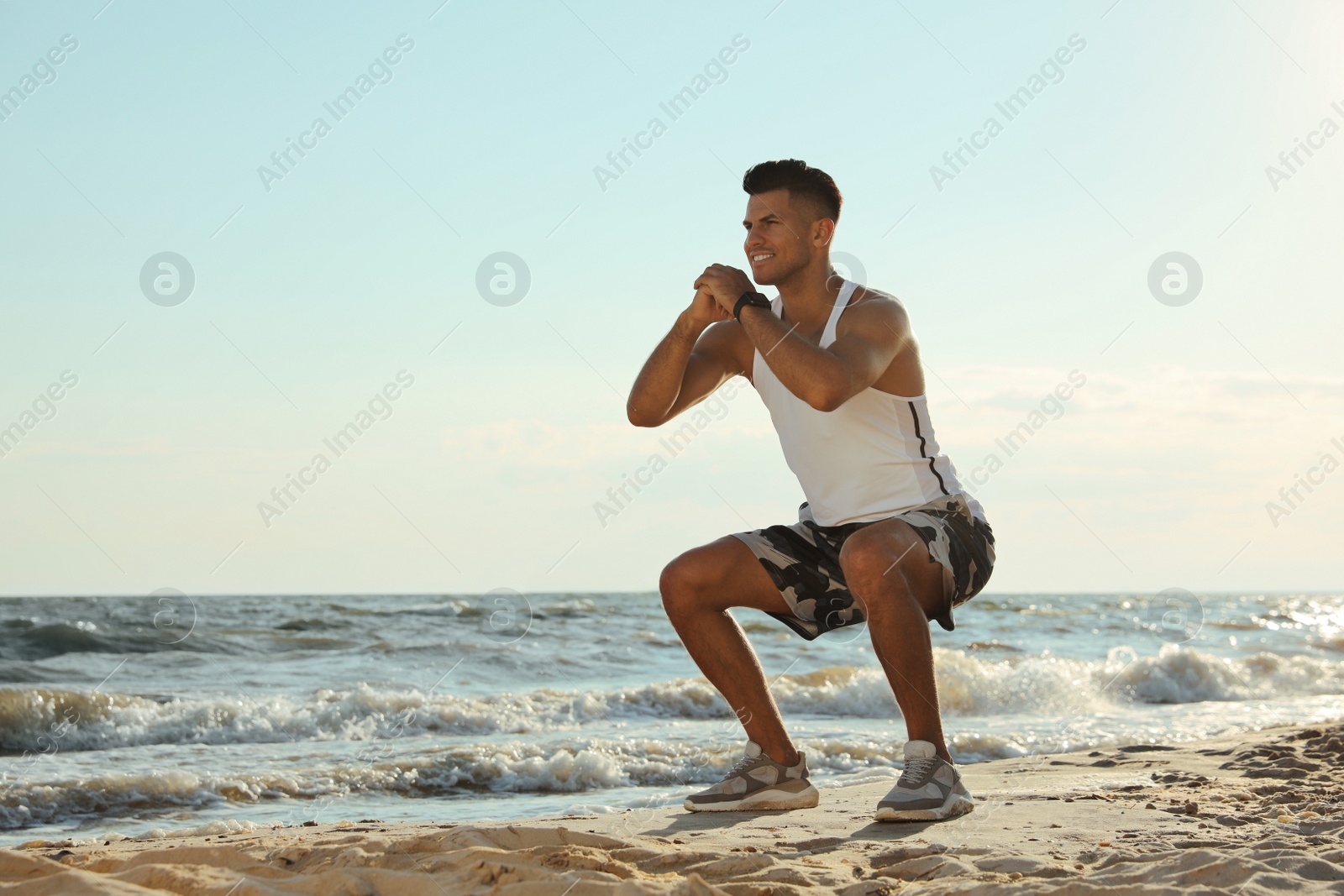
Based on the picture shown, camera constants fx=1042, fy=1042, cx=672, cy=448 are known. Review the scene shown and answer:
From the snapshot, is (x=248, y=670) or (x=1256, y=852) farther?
(x=248, y=670)

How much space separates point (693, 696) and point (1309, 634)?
1594cm

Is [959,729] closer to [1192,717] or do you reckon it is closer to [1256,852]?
[1192,717]

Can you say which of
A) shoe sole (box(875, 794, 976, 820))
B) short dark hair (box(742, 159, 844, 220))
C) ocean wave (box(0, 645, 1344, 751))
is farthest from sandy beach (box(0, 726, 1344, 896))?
ocean wave (box(0, 645, 1344, 751))

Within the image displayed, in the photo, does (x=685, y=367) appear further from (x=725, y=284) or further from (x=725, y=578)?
(x=725, y=578)

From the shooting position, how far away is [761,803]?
315 cm

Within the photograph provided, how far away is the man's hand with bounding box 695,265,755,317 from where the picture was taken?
311 cm

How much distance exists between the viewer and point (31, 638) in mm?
13133

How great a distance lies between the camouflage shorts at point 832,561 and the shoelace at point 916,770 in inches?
15.4

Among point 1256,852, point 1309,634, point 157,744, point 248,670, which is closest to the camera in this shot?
point 1256,852

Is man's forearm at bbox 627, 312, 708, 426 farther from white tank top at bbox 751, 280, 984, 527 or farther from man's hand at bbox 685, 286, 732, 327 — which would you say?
white tank top at bbox 751, 280, 984, 527

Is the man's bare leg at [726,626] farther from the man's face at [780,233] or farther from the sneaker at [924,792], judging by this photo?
the man's face at [780,233]

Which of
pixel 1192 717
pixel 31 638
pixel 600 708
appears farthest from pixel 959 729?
pixel 31 638

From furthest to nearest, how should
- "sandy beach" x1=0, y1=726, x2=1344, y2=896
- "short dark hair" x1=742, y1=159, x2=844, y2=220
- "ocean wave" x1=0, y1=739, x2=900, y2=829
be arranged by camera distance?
"ocean wave" x1=0, y1=739, x2=900, y2=829 → "short dark hair" x1=742, y1=159, x2=844, y2=220 → "sandy beach" x1=0, y1=726, x2=1344, y2=896

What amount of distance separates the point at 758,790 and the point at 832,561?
Result: 2.41 feet
